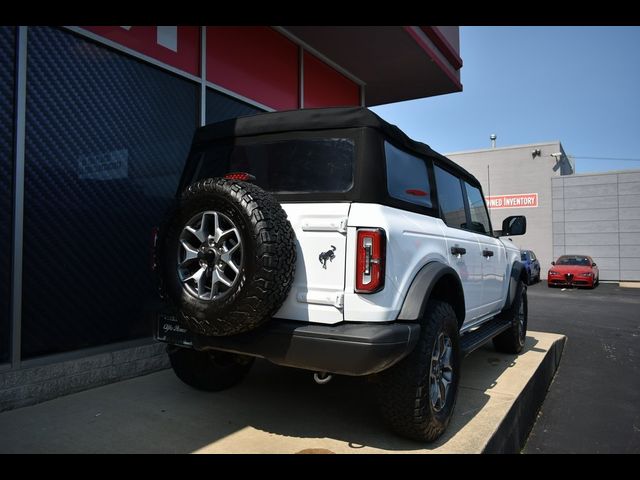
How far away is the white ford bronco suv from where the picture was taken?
2.33m

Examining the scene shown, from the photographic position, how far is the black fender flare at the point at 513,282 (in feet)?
15.8

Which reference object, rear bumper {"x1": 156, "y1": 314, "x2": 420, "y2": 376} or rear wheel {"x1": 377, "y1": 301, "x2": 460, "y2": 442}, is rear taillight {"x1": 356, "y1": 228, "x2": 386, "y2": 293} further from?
rear wheel {"x1": 377, "y1": 301, "x2": 460, "y2": 442}

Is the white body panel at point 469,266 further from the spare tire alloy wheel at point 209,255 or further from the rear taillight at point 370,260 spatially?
the spare tire alloy wheel at point 209,255

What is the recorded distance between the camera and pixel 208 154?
3.17m

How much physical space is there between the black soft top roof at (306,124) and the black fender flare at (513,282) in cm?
236

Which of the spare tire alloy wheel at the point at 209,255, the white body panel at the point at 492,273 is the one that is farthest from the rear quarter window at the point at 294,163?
the white body panel at the point at 492,273

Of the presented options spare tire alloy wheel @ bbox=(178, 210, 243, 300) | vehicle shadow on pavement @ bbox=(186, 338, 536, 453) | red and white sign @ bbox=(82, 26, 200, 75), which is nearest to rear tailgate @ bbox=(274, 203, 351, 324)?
spare tire alloy wheel @ bbox=(178, 210, 243, 300)

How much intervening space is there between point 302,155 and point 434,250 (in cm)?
106

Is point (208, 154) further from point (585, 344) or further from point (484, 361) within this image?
point (585, 344)

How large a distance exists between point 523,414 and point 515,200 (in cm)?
2309

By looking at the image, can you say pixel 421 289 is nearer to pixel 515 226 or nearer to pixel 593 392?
pixel 515 226

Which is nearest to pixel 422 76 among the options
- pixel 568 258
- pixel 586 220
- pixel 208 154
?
pixel 208 154

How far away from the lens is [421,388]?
99.1 inches
